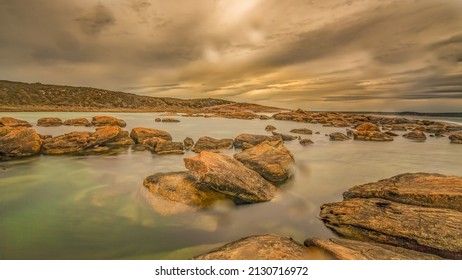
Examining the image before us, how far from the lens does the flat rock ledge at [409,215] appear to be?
143 inches

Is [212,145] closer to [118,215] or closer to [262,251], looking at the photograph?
[118,215]

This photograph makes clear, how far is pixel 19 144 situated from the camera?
938 centimetres

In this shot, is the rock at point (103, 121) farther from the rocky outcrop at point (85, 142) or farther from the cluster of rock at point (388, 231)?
the cluster of rock at point (388, 231)

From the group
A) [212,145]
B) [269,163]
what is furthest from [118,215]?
[212,145]

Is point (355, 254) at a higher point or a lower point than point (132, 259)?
higher

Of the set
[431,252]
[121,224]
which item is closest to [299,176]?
[431,252]

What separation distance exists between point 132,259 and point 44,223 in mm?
2110

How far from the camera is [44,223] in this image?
15.1 ft

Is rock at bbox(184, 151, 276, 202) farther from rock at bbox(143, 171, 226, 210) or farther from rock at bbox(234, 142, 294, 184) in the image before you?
rock at bbox(234, 142, 294, 184)

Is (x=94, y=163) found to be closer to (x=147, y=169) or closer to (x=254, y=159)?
(x=147, y=169)

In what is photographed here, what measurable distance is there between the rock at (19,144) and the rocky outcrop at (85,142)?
42 centimetres

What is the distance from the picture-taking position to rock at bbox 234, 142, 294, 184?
23.3ft

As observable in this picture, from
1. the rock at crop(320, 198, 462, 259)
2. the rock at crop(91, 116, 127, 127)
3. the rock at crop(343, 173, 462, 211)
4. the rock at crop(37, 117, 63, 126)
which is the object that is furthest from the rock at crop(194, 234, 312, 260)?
the rock at crop(37, 117, 63, 126)

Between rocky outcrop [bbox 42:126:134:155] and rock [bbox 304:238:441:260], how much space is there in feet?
34.2
